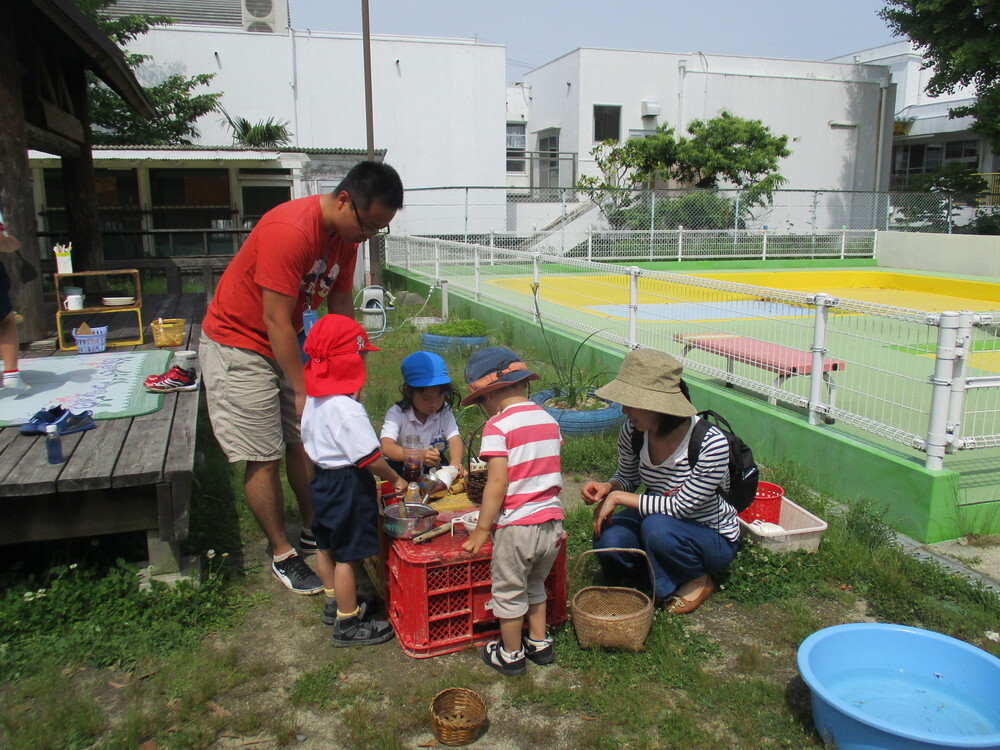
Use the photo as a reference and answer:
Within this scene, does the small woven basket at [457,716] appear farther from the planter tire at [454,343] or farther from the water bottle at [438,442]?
the planter tire at [454,343]

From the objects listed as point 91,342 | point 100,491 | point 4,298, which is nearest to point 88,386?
point 4,298

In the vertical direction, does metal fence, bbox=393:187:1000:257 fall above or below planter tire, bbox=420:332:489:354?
above

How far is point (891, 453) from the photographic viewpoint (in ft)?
13.5

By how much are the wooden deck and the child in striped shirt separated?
132 cm

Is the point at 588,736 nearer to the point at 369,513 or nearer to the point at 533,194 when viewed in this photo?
the point at 369,513

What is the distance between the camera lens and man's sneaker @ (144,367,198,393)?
4555mm

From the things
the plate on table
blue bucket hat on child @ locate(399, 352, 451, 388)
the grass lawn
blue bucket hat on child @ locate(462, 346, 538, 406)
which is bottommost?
the grass lawn

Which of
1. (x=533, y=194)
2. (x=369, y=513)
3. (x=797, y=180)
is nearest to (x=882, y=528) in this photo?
(x=369, y=513)

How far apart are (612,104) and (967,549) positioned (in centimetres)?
2419

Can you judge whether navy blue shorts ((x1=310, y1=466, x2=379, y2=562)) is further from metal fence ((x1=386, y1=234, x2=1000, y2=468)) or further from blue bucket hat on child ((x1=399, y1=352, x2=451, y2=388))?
metal fence ((x1=386, y1=234, x2=1000, y2=468))

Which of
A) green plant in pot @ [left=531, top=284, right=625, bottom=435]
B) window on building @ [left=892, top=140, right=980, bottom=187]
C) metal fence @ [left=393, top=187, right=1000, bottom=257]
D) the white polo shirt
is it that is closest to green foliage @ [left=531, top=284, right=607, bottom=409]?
green plant in pot @ [left=531, top=284, right=625, bottom=435]

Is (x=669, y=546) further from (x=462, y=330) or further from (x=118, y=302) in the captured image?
(x=462, y=330)

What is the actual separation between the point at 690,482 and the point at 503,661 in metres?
1.01

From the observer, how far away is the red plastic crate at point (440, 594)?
2.90 metres
